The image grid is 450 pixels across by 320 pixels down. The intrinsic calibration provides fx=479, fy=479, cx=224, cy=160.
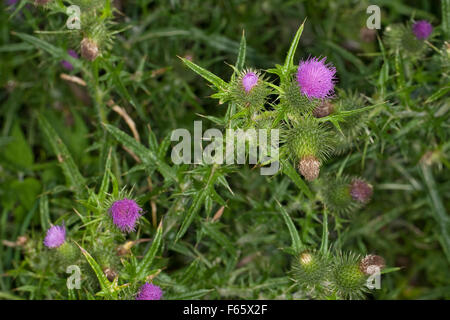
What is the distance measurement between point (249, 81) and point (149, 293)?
1.39 m

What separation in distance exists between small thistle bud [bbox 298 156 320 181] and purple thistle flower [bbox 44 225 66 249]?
5.63 feet

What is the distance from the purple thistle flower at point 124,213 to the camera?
2.91 m

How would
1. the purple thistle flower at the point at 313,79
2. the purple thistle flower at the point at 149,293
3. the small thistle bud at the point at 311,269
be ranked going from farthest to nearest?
the small thistle bud at the point at 311,269 < the purple thistle flower at the point at 149,293 < the purple thistle flower at the point at 313,79

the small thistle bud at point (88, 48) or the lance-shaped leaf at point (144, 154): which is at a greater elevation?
the small thistle bud at point (88, 48)

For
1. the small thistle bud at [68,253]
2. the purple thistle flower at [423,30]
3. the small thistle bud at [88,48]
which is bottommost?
the small thistle bud at [68,253]

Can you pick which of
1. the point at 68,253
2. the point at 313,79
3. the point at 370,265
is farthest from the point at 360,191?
the point at 68,253

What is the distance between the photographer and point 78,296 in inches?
133

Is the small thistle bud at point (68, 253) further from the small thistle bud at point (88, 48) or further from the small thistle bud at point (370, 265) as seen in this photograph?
the small thistle bud at point (370, 265)

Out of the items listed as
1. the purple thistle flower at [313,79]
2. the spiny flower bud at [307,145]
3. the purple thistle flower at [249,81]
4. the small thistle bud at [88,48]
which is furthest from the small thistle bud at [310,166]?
the small thistle bud at [88,48]

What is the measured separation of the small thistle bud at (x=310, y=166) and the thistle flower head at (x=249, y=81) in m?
0.49

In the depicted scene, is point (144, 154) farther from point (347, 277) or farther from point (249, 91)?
point (347, 277)
